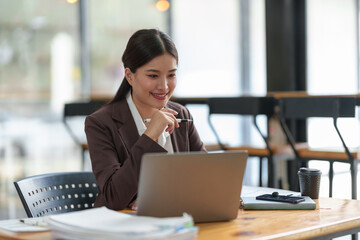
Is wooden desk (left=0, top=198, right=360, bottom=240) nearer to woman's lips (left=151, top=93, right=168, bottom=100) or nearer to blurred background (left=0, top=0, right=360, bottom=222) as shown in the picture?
woman's lips (left=151, top=93, right=168, bottom=100)

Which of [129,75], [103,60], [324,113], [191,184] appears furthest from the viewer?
[103,60]

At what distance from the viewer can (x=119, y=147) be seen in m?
2.06

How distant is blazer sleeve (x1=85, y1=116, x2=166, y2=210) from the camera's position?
1.84 m

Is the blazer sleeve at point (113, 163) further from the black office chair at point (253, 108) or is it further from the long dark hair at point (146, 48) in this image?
the black office chair at point (253, 108)

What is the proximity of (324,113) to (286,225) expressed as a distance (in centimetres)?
230

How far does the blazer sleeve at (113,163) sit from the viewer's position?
72.4 inches

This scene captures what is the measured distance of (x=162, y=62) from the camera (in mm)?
2076

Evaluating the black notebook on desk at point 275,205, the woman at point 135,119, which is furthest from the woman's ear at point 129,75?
the black notebook on desk at point 275,205

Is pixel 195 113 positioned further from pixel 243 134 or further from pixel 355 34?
pixel 355 34

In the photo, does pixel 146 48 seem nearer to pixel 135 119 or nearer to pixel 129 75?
pixel 129 75

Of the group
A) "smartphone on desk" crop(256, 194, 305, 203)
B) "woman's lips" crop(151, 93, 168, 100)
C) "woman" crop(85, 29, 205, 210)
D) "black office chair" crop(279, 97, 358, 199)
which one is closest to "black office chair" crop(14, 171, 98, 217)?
"woman" crop(85, 29, 205, 210)

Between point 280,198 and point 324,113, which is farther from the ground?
point 324,113

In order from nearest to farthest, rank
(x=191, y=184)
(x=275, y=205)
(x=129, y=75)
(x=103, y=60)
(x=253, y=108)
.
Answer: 1. (x=191, y=184)
2. (x=275, y=205)
3. (x=129, y=75)
4. (x=253, y=108)
5. (x=103, y=60)

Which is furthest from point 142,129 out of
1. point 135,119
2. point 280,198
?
point 280,198
